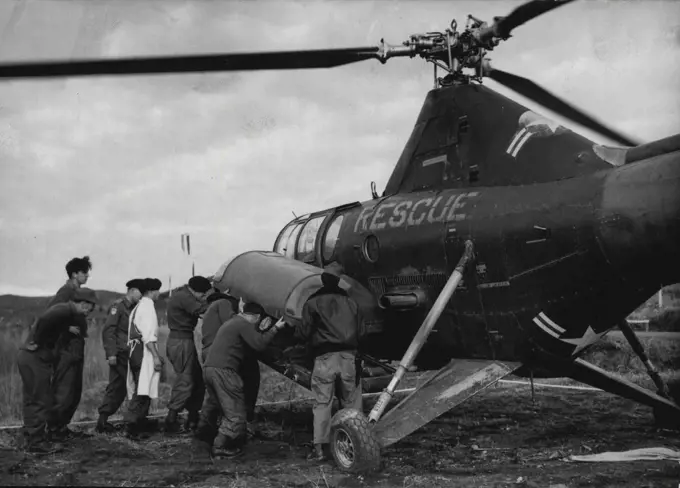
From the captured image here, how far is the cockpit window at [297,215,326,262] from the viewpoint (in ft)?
34.0

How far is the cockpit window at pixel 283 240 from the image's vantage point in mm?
11410

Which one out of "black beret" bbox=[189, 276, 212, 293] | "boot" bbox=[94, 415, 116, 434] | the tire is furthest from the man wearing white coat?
the tire

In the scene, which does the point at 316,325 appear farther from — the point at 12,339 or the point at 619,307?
the point at 12,339

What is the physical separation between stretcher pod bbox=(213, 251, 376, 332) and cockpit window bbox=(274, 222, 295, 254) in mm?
1502

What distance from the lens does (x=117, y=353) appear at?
9398 mm

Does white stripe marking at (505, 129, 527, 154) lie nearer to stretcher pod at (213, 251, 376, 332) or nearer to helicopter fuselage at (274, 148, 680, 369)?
helicopter fuselage at (274, 148, 680, 369)

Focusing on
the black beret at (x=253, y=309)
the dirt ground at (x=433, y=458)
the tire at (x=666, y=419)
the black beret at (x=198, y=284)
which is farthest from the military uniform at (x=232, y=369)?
the tire at (x=666, y=419)

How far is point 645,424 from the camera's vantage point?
28.6ft

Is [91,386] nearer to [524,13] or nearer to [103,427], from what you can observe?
[103,427]

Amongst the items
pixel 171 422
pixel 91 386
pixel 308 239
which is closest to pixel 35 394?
pixel 171 422

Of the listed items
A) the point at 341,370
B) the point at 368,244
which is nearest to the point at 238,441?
the point at 341,370

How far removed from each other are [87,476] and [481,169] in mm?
5366

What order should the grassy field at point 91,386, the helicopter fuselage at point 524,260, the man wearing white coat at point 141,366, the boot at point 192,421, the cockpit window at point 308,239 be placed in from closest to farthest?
the helicopter fuselage at point 524,260 < the man wearing white coat at point 141,366 < the boot at point 192,421 < the cockpit window at point 308,239 < the grassy field at point 91,386

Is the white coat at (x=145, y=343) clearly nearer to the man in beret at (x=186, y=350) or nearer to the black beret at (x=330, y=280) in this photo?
the man in beret at (x=186, y=350)
